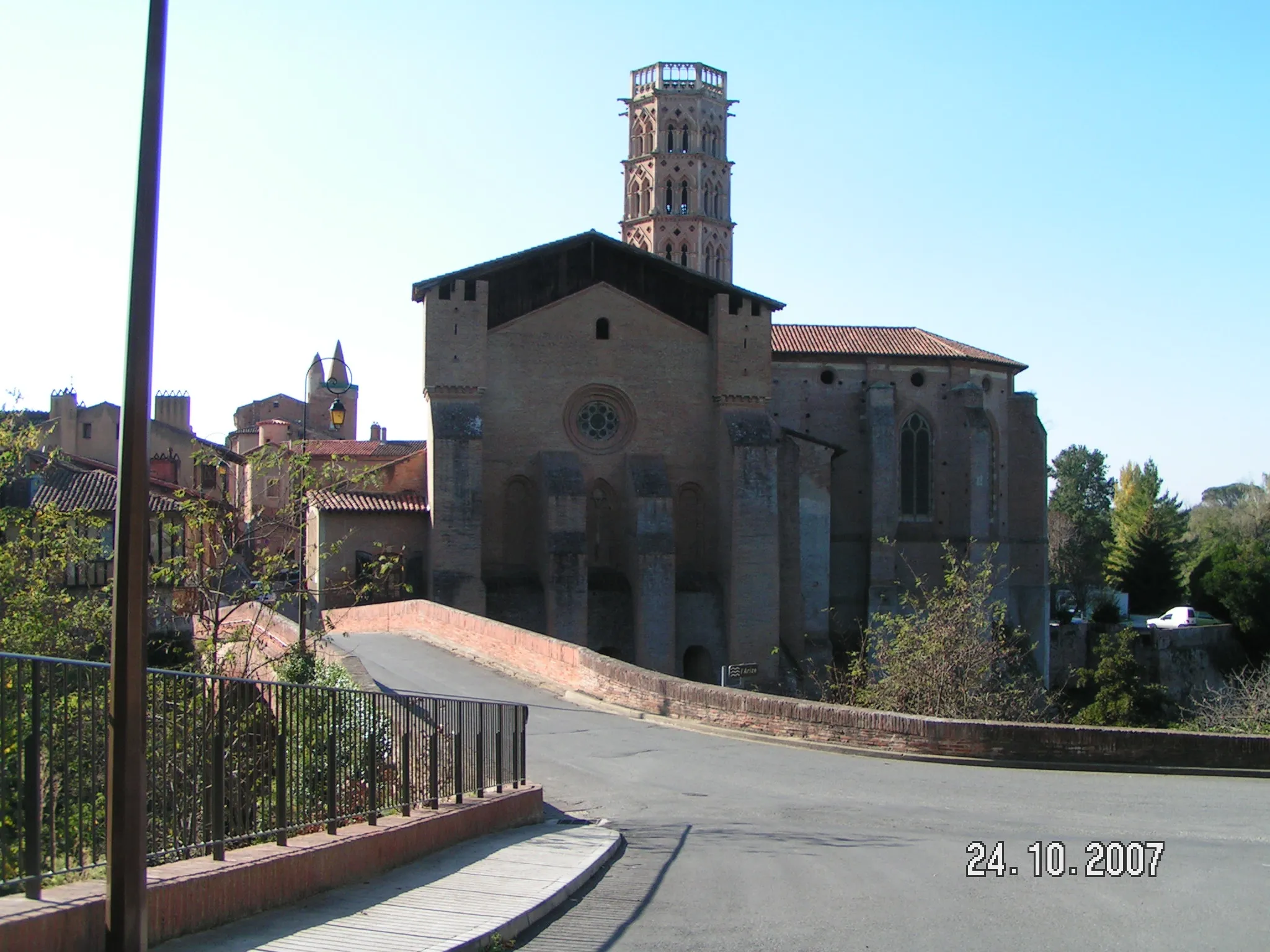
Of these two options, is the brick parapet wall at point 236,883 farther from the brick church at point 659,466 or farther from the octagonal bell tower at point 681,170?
the octagonal bell tower at point 681,170

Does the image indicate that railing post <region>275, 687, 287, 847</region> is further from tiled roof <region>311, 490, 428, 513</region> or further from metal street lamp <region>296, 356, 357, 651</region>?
tiled roof <region>311, 490, 428, 513</region>

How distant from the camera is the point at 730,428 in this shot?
36.6 meters

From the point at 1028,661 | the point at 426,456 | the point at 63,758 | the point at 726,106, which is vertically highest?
the point at 726,106

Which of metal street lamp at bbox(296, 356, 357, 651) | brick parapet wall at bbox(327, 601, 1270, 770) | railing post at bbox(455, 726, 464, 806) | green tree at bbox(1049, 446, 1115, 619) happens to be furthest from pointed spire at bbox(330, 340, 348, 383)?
green tree at bbox(1049, 446, 1115, 619)

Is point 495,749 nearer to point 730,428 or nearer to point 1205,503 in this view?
point 730,428

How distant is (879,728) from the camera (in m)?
16.2

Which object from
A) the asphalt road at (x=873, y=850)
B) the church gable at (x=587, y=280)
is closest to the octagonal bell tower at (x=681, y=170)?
the church gable at (x=587, y=280)

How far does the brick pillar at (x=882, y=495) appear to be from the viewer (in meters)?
41.4

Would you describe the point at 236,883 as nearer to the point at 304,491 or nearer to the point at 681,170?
the point at 304,491

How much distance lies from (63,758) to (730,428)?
31.1 metres

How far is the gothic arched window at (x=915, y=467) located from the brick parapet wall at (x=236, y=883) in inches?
1353

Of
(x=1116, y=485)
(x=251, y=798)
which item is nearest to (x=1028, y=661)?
(x=251, y=798)

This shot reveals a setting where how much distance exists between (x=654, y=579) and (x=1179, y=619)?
27.1m

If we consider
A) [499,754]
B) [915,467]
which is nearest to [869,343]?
[915,467]
